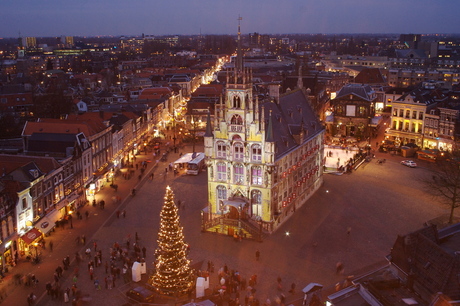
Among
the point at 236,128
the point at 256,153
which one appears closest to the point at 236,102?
the point at 236,128

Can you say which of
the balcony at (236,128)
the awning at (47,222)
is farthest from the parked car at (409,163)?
the awning at (47,222)

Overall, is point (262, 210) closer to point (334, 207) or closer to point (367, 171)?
point (334, 207)

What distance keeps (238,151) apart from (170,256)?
49.1 feet

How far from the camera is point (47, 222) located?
45.5 m

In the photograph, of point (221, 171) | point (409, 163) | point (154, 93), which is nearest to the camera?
point (221, 171)

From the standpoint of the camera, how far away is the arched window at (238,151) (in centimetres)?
4572

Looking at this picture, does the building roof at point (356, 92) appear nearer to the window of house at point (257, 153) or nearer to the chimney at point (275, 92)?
the chimney at point (275, 92)

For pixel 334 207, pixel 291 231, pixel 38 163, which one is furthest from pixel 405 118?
pixel 38 163

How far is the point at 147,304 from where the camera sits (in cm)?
3294

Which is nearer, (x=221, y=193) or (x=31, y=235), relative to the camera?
(x=31, y=235)

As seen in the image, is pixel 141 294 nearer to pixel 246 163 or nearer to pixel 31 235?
pixel 31 235

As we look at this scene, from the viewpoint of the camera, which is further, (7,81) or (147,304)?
(7,81)

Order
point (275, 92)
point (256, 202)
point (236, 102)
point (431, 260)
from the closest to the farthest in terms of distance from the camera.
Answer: point (431, 260)
point (236, 102)
point (256, 202)
point (275, 92)

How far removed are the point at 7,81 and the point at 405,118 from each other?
371ft
